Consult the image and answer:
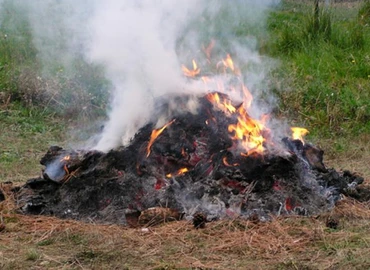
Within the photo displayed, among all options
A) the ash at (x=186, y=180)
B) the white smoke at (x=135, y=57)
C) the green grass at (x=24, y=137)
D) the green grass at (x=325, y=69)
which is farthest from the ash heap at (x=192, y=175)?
the green grass at (x=325, y=69)

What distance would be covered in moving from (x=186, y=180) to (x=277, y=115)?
4135 millimetres

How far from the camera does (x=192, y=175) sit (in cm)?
596

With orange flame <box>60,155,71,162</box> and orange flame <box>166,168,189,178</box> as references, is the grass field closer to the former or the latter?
orange flame <box>60,155,71,162</box>

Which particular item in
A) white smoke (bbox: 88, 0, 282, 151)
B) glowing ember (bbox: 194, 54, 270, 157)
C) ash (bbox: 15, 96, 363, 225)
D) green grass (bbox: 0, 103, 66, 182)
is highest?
white smoke (bbox: 88, 0, 282, 151)

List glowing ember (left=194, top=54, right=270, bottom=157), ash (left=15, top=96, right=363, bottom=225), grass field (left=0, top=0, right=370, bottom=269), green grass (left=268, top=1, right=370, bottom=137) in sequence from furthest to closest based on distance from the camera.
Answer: green grass (left=268, top=1, right=370, bottom=137)
glowing ember (left=194, top=54, right=270, bottom=157)
ash (left=15, top=96, right=363, bottom=225)
grass field (left=0, top=0, right=370, bottom=269)

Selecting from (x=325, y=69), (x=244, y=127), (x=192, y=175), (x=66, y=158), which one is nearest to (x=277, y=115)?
(x=325, y=69)

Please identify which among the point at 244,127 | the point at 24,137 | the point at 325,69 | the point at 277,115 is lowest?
the point at 277,115

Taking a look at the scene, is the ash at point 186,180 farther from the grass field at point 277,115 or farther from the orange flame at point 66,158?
the grass field at point 277,115

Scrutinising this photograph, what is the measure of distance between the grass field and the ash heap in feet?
0.85

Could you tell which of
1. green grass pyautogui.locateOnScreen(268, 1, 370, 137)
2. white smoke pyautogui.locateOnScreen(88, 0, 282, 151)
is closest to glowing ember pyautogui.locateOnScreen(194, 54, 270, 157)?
white smoke pyautogui.locateOnScreen(88, 0, 282, 151)

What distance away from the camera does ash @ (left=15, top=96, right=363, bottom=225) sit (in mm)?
5703

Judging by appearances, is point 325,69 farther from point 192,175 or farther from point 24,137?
point 192,175

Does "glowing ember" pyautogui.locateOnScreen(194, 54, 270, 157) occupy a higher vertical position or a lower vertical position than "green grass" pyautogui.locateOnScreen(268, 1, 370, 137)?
higher

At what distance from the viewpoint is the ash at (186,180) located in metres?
5.70
